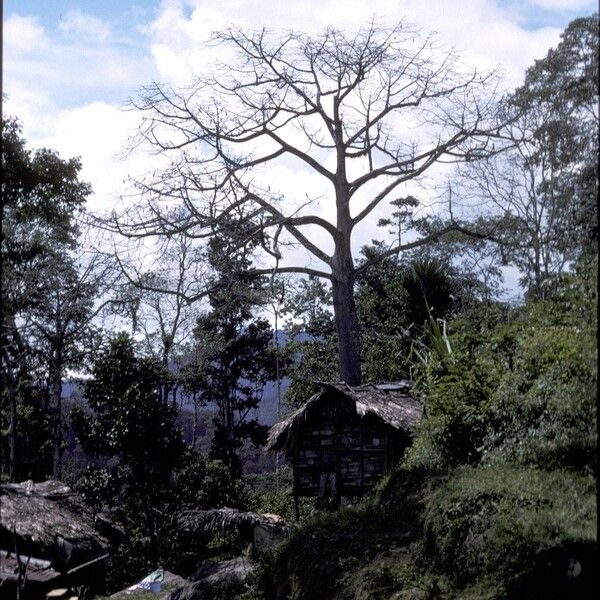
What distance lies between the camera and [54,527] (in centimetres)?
1548

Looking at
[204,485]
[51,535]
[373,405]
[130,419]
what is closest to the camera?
[51,535]

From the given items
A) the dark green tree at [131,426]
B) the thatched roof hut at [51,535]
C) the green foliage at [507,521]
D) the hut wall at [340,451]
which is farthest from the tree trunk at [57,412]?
the green foliage at [507,521]

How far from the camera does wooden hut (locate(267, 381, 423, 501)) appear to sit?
17.1 metres

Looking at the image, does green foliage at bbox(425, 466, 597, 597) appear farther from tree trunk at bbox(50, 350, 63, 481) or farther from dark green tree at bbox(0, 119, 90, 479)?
tree trunk at bbox(50, 350, 63, 481)

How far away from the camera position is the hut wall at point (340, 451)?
17266 millimetres

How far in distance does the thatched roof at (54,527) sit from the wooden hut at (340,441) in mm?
3854

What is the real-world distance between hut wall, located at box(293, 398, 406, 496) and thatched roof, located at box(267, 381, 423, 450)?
270 mm

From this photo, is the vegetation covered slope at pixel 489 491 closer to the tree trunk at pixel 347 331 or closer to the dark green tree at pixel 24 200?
the dark green tree at pixel 24 200

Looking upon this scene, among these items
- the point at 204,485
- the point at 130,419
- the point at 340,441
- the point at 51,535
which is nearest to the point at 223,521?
the point at 204,485

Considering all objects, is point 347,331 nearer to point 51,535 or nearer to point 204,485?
point 204,485

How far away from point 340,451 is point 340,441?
0.65 feet

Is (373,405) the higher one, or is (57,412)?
(373,405)

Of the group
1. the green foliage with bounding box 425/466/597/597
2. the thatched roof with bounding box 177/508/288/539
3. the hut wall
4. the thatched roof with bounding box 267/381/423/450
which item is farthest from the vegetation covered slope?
the thatched roof with bounding box 177/508/288/539

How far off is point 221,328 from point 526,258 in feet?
47.0
